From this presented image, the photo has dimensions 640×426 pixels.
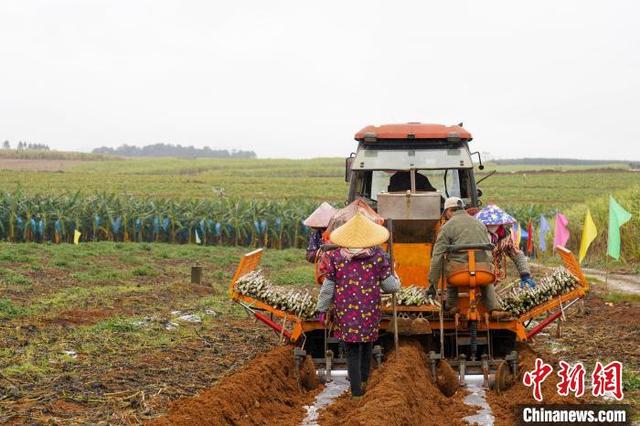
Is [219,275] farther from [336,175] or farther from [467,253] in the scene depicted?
→ [336,175]

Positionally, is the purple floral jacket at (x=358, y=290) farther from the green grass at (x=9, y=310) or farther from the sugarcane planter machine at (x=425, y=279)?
the green grass at (x=9, y=310)

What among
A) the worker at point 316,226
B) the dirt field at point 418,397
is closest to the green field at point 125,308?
the dirt field at point 418,397

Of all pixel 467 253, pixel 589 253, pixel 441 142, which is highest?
pixel 441 142

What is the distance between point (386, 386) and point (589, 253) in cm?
2450

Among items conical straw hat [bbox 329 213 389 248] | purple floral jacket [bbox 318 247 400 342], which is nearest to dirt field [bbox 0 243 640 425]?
purple floral jacket [bbox 318 247 400 342]

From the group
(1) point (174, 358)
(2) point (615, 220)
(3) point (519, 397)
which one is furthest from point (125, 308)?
(2) point (615, 220)

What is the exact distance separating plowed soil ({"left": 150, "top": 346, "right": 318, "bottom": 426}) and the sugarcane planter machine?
0.91 ft

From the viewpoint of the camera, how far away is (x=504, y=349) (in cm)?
1135

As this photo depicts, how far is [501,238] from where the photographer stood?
1176 centimetres

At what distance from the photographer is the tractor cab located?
1175 centimetres

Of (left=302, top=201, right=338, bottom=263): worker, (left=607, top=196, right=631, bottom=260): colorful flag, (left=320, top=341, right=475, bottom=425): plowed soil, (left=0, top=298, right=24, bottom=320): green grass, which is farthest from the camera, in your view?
(left=607, top=196, right=631, bottom=260): colorful flag

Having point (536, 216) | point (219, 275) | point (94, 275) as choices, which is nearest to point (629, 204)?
point (536, 216)

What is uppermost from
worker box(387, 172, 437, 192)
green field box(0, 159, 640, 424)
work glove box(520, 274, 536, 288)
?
worker box(387, 172, 437, 192)

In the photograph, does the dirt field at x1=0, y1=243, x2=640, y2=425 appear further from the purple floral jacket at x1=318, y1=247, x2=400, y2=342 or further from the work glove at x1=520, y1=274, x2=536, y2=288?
the work glove at x1=520, y1=274, x2=536, y2=288
